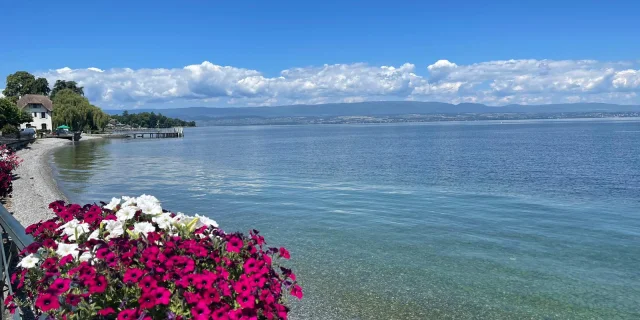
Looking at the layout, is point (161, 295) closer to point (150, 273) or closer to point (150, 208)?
point (150, 273)

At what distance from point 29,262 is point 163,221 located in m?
1.22

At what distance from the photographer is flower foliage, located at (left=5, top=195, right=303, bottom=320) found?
3.71 meters

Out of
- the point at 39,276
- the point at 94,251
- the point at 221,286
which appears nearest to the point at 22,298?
the point at 39,276

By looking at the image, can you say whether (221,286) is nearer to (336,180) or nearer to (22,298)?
(22,298)

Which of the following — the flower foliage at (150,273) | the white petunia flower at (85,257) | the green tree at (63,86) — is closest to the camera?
the flower foliage at (150,273)

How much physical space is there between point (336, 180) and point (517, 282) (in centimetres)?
2155

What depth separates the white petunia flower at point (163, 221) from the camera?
16.5 ft

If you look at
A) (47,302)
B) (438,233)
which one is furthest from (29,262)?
(438,233)

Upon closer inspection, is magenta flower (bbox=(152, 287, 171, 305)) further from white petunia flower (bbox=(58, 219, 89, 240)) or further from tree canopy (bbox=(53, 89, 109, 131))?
tree canopy (bbox=(53, 89, 109, 131))

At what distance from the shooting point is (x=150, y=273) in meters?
3.92

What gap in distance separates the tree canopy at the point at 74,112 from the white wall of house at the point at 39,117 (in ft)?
5.17

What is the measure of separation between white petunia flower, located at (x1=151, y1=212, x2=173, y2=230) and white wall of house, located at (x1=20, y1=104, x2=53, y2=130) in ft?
387

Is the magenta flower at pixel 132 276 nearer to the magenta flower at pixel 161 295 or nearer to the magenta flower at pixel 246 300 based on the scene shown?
the magenta flower at pixel 161 295

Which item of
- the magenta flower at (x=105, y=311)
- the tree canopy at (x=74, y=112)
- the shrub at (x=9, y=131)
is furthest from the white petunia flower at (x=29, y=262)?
the tree canopy at (x=74, y=112)
